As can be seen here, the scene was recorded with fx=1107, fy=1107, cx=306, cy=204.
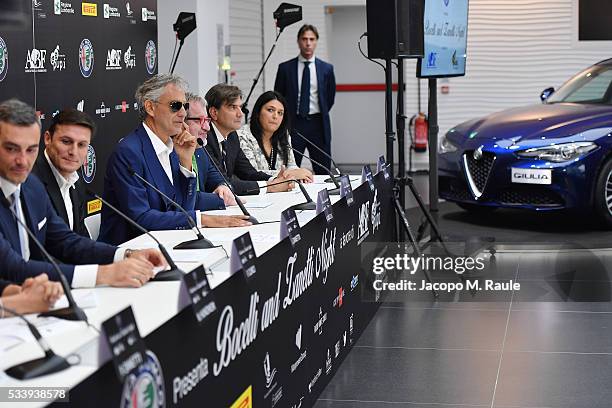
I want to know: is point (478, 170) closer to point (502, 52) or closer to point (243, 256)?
point (502, 52)

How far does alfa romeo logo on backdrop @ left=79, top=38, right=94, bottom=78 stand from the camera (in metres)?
7.77

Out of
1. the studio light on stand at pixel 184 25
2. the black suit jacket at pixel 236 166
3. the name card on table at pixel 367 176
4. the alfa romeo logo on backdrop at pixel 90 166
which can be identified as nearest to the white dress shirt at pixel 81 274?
the black suit jacket at pixel 236 166

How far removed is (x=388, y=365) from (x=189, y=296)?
276cm

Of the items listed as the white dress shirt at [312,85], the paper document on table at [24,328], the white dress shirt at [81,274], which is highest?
the white dress shirt at [312,85]

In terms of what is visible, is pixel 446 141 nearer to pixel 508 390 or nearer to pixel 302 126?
pixel 302 126

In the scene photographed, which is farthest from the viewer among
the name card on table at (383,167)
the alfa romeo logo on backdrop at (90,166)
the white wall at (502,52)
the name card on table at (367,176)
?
the white wall at (502,52)

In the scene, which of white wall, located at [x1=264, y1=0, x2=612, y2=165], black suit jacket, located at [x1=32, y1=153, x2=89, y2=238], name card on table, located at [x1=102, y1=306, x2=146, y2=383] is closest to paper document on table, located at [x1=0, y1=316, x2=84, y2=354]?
name card on table, located at [x1=102, y1=306, x2=146, y2=383]

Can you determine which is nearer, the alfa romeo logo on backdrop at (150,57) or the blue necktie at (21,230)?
the blue necktie at (21,230)

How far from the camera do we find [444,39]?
27.1ft

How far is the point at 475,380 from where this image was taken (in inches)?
213

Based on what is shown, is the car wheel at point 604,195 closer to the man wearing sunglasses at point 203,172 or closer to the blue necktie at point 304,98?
the blue necktie at point 304,98

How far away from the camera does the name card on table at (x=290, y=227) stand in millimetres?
4416

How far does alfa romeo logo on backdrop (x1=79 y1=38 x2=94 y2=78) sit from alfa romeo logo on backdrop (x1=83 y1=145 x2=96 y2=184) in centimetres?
54

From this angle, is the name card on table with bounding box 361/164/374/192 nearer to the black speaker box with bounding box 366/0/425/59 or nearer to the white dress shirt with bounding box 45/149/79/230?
the black speaker box with bounding box 366/0/425/59
